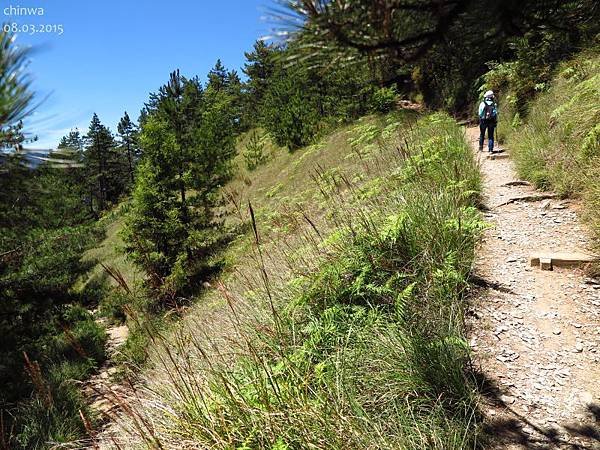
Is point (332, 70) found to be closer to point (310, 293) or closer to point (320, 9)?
point (320, 9)

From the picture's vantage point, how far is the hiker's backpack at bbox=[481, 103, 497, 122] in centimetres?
1068

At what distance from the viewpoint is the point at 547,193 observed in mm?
6309

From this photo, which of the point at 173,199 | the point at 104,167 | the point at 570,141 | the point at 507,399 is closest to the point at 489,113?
the point at 570,141

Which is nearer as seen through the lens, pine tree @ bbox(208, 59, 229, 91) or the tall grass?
the tall grass

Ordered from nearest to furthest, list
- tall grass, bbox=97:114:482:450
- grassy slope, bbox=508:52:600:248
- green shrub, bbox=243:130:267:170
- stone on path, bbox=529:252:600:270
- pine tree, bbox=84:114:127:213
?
tall grass, bbox=97:114:482:450
stone on path, bbox=529:252:600:270
grassy slope, bbox=508:52:600:248
green shrub, bbox=243:130:267:170
pine tree, bbox=84:114:127:213

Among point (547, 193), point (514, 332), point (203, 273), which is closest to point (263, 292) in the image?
point (514, 332)

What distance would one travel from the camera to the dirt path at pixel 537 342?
8.50 feet

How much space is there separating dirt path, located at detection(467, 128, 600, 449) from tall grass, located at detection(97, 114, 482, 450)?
30cm

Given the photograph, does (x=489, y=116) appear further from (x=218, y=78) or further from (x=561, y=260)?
(x=218, y=78)

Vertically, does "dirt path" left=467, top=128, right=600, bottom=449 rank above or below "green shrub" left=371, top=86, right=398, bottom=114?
below

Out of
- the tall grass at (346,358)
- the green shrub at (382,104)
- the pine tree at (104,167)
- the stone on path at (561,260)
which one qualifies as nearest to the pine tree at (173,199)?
the green shrub at (382,104)

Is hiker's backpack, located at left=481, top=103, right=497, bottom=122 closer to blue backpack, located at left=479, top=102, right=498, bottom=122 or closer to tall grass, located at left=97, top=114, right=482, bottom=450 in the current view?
blue backpack, located at left=479, top=102, right=498, bottom=122

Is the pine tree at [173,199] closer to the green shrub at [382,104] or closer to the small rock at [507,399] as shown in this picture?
the green shrub at [382,104]

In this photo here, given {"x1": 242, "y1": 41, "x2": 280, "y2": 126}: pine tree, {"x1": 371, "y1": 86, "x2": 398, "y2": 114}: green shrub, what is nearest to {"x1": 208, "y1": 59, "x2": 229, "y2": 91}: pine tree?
{"x1": 242, "y1": 41, "x2": 280, "y2": 126}: pine tree
